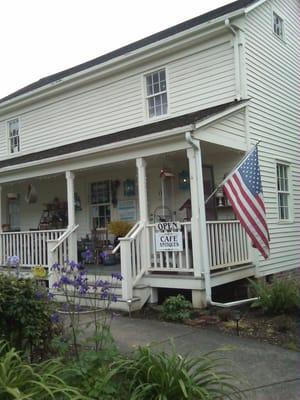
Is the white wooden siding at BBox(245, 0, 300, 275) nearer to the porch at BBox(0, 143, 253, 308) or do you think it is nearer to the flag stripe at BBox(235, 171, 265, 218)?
the porch at BBox(0, 143, 253, 308)

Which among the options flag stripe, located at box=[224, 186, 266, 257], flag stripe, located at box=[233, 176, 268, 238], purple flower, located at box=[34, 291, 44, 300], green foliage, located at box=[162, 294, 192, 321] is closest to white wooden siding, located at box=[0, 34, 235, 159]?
flag stripe, located at box=[233, 176, 268, 238]

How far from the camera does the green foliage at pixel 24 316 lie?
4.68 meters

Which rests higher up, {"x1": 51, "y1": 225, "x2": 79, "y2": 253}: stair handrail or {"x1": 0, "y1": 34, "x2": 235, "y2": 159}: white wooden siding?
{"x1": 0, "y1": 34, "x2": 235, "y2": 159}: white wooden siding

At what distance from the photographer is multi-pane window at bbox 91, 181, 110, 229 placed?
13250 mm

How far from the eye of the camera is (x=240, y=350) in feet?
19.3

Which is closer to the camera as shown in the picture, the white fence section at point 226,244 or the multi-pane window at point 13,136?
the white fence section at point 226,244

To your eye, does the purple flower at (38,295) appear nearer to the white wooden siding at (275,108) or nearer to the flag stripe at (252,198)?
the flag stripe at (252,198)

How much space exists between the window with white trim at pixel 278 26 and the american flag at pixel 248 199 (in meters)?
6.10

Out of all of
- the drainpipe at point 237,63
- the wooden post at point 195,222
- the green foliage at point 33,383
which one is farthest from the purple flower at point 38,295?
the drainpipe at point 237,63

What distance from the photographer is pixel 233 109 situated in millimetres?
9555

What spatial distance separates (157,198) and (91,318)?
4649 millimetres

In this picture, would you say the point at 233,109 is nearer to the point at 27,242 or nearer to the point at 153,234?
the point at 153,234

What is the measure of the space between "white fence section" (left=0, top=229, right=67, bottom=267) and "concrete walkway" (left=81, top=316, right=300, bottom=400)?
13.6 ft

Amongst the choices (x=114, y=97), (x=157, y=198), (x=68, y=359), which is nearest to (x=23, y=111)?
(x=114, y=97)
